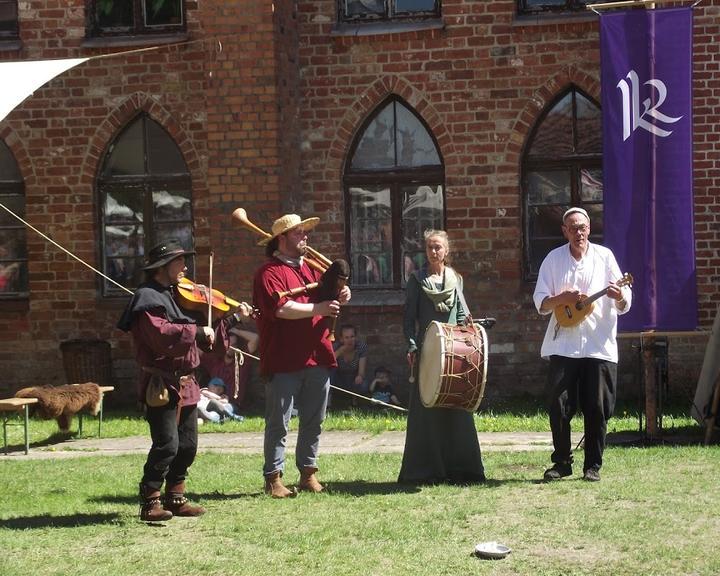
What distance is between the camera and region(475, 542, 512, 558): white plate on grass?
23.4 ft

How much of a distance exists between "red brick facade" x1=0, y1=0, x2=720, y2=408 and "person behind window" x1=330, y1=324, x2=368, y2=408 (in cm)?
40

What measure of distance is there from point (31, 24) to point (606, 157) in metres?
7.84

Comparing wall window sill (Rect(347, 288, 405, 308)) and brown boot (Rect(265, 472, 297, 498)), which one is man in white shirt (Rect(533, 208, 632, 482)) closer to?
brown boot (Rect(265, 472, 297, 498))

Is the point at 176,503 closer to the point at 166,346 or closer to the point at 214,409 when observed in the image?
the point at 166,346

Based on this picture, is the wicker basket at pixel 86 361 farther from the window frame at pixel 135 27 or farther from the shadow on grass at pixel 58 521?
the shadow on grass at pixel 58 521

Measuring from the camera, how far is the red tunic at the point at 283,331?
9.23m

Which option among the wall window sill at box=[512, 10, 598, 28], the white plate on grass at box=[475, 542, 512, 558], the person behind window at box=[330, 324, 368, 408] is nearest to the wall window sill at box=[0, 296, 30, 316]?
the person behind window at box=[330, 324, 368, 408]

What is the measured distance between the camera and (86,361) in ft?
52.0

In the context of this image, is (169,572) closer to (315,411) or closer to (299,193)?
(315,411)

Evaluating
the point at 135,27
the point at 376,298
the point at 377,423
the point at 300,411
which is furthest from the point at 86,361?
the point at 300,411

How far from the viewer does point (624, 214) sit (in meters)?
11.3

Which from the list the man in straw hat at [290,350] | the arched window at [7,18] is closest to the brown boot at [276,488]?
the man in straw hat at [290,350]

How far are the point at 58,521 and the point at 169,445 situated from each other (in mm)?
988

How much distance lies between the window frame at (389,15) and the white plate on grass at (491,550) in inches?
370
